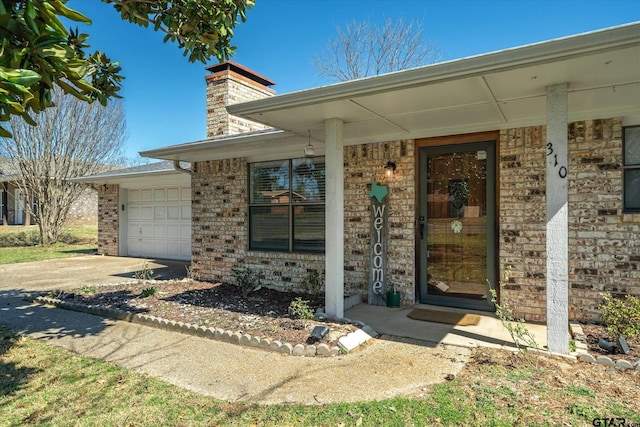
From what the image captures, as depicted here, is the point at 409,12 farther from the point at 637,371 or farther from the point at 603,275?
the point at 637,371

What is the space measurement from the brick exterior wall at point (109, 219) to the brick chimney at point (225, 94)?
5449mm

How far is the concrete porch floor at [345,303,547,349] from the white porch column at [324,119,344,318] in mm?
487

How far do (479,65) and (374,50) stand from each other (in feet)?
47.6

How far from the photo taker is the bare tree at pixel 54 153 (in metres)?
15.3

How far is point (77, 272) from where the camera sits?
938 cm

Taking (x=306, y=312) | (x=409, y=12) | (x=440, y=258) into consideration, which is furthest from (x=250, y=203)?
(x=409, y=12)

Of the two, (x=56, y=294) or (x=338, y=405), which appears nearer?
(x=338, y=405)

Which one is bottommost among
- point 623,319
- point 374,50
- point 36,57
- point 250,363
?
point 250,363

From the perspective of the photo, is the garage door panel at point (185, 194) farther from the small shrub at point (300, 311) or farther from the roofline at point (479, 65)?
the roofline at point (479, 65)

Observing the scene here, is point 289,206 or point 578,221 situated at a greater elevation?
point 289,206

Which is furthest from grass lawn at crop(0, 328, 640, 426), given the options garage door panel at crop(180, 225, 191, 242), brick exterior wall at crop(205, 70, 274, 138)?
garage door panel at crop(180, 225, 191, 242)

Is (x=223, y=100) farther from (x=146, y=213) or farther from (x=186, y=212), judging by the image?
(x=146, y=213)

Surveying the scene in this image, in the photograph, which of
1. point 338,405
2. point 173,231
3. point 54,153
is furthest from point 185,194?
point 338,405

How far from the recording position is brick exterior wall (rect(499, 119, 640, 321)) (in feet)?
14.5
